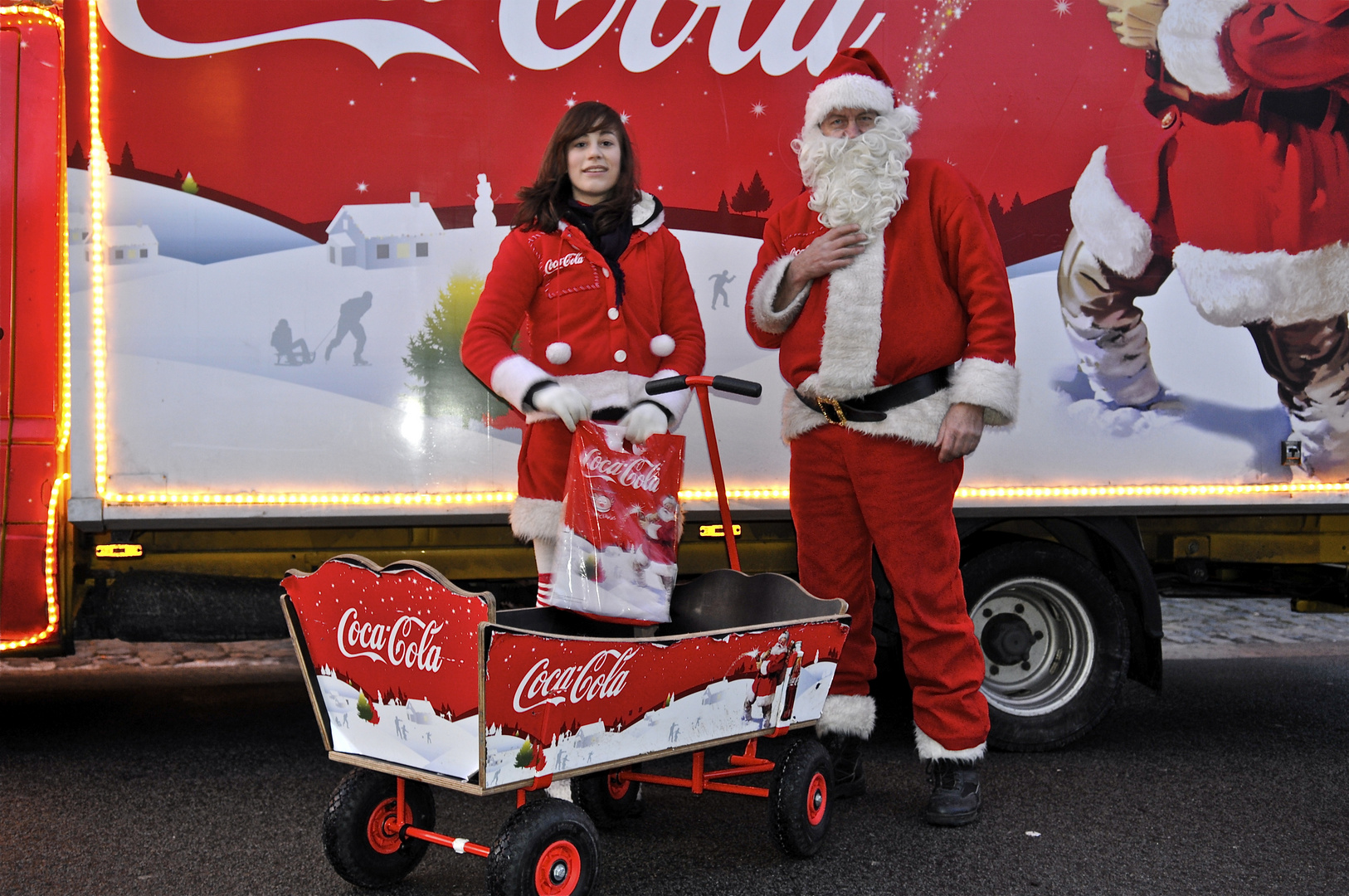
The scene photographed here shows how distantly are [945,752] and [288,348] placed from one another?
2.48m

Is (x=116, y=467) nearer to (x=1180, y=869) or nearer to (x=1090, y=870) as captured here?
(x=1090, y=870)

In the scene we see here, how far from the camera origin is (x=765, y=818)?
3242 mm

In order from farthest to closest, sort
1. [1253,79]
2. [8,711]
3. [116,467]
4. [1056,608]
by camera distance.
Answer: [8,711] → [1056,608] → [1253,79] → [116,467]

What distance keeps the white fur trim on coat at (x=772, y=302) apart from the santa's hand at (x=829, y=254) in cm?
4

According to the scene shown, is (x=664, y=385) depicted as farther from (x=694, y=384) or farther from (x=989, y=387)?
(x=989, y=387)

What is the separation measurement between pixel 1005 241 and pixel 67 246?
323cm

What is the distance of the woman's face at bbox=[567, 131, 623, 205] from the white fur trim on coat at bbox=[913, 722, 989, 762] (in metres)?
1.88

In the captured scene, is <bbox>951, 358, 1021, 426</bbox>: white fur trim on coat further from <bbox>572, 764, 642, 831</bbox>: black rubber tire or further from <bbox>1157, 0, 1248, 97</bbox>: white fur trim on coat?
<bbox>1157, 0, 1248, 97</bbox>: white fur trim on coat

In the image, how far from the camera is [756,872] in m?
2.80

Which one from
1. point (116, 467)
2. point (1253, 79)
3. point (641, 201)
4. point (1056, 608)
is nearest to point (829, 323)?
point (641, 201)

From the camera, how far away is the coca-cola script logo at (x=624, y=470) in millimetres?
2639

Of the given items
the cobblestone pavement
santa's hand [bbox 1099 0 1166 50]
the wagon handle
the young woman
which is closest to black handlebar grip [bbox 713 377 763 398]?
the wagon handle

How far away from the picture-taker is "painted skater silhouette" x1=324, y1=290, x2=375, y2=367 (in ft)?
11.8

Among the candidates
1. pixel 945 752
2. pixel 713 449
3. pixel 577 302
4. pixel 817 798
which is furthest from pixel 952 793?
pixel 577 302
